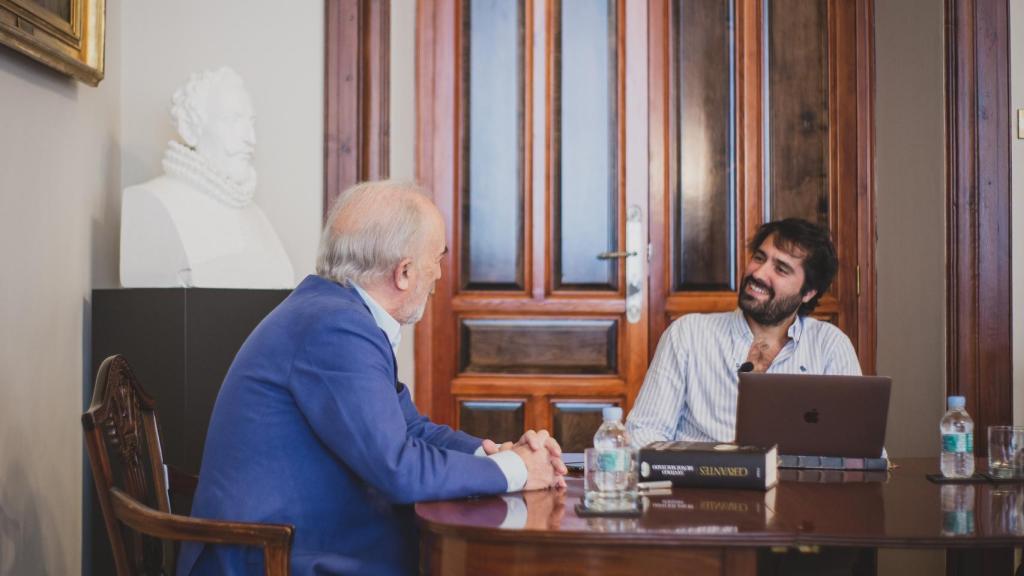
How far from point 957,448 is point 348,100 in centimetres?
227

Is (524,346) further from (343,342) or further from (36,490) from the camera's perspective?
(343,342)

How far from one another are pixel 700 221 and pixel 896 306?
0.80m

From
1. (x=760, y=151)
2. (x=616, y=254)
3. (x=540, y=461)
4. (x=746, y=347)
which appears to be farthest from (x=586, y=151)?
(x=540, y=461)

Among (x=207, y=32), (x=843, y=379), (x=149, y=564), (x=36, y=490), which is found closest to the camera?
(x=149, y=564)

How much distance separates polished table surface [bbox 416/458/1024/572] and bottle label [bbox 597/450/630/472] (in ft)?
0.27

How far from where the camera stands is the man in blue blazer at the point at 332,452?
1.78 metres

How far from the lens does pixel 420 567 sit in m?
1.85

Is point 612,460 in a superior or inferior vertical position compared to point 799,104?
inferior

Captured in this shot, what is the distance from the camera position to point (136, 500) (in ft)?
6.01

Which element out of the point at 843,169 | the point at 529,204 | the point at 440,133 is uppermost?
the point at 440,133

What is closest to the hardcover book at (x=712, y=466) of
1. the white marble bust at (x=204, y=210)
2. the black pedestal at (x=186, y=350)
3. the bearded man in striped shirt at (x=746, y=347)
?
the bearded man in striped shirt at (x=746, y=347)

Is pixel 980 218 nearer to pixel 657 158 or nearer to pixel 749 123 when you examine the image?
pixel 749 123

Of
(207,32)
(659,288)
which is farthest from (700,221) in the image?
(207,32)

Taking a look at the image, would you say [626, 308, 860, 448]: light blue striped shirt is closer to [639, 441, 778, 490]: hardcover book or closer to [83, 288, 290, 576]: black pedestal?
[639, 441, 778, 490]: hardcover book
